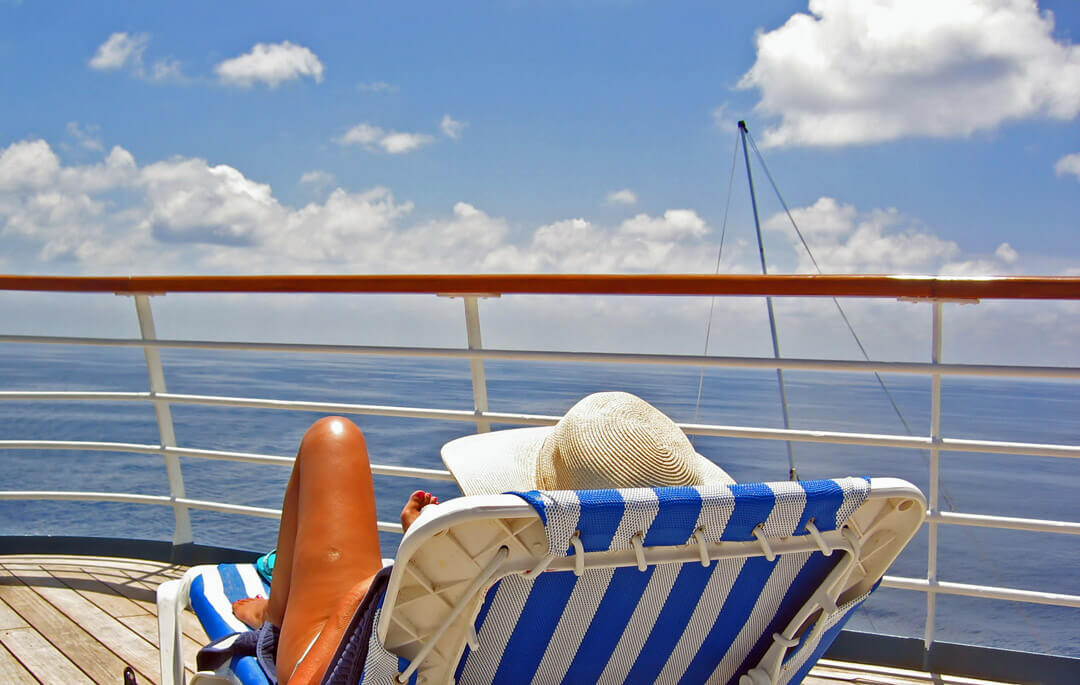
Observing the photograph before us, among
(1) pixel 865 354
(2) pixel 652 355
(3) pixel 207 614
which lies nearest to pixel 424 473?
(2) pixel 652 355

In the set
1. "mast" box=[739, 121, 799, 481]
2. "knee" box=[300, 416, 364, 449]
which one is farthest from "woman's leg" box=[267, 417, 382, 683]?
"mast" box=[739, 121, 799, 481]

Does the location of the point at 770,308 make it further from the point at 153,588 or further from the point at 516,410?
the point at 516,410

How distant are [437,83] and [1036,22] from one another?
49889mm

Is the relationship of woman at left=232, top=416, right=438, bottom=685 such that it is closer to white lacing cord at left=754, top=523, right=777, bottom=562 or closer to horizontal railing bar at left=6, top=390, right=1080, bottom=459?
white lacing cord at left=754, top=523, right=777, bottom=562

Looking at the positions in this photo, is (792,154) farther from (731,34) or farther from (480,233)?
(480,233)

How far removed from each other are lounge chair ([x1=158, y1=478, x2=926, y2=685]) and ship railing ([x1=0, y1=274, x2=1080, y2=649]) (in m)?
0.89

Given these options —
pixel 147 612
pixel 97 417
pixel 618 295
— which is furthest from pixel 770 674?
pixel 97 417

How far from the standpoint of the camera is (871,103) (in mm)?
58781

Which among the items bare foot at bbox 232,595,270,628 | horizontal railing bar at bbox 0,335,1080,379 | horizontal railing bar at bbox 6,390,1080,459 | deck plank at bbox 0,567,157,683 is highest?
horizontal railing bar at bbox 0,335,1080,379

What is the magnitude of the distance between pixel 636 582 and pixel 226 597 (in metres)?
1.01

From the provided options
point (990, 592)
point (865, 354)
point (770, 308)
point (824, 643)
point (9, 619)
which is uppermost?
point (770, 308)

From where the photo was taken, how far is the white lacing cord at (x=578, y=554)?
709 millimetres

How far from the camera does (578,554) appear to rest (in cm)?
71

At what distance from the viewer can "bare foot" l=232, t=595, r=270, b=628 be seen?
54.2 inches
